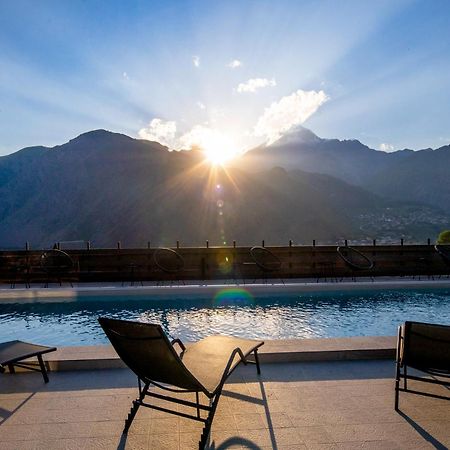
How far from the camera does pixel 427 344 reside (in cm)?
235

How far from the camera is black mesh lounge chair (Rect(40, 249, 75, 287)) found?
948 centimetres

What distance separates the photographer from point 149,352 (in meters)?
2.19

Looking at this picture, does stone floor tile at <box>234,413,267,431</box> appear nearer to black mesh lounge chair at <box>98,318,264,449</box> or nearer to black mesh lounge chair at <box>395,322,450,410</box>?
black mesh lounge chair at <box>98,318,264,449</box>

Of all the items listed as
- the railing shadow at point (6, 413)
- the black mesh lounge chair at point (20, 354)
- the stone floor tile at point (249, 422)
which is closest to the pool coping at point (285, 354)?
the black mesh lounge chair at point (20, 354)

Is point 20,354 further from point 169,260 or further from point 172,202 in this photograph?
point 172,202

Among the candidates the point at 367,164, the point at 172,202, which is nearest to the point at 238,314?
the point at 172,202

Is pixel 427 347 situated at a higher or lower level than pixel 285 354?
higher

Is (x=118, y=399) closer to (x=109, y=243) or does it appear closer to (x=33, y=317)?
(x=33, y=317)

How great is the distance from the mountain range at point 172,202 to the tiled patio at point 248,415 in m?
42.8

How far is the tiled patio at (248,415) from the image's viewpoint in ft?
7.04

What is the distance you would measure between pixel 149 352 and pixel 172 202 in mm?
50367

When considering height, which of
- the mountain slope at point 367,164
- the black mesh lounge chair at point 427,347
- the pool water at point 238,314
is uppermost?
the mountain slope at point 367,164

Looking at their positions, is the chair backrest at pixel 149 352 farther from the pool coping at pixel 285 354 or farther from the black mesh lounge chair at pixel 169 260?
the black mesh lounge chair at pixel 169 260

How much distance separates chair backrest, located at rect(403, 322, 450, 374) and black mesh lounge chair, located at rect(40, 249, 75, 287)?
8.41m
